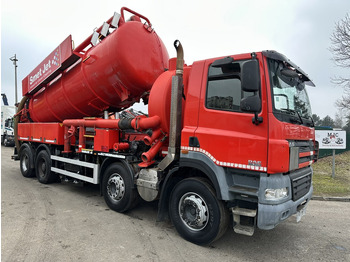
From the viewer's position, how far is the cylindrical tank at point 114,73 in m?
4.91

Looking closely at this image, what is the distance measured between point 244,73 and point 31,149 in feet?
24.9

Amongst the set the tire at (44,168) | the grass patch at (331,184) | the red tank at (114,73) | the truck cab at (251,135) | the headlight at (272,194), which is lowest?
the grass patch at (331,184)

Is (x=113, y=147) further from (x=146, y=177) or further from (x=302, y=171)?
(x=302, y=171)

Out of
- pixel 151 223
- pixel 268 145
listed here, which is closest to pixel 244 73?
pixel 268 145

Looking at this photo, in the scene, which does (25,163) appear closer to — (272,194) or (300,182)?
(272,194)

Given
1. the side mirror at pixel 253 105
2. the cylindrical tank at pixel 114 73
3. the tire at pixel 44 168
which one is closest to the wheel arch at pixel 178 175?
the side mirror at pixel 253 105

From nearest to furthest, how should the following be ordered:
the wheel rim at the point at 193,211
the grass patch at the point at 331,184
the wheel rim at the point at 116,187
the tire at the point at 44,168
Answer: the wheel rim at the point at 193,211 < the wheel rim at the point at 116,187 < the grass patch at the point at 331,184 < the tire at the point at 44,168

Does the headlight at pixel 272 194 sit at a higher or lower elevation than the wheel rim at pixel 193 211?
higher

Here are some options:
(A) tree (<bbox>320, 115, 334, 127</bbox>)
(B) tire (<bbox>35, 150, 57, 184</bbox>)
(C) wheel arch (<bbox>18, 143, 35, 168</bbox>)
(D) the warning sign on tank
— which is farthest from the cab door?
(A) tree (<bbox>320, 115, 334, 127</bbox>)

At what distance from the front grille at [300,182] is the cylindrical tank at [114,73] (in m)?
3.23

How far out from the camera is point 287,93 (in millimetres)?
3465

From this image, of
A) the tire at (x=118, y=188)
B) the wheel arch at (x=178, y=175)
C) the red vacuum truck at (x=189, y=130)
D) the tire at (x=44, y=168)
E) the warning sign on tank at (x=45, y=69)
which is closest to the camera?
the red vacuum truck at (x=189, y=130)

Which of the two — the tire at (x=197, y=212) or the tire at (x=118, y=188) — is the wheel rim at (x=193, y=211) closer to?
the tire at (x=197, y=212)

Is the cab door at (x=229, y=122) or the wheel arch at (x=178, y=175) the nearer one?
the cab door at (x=229, y=122)
